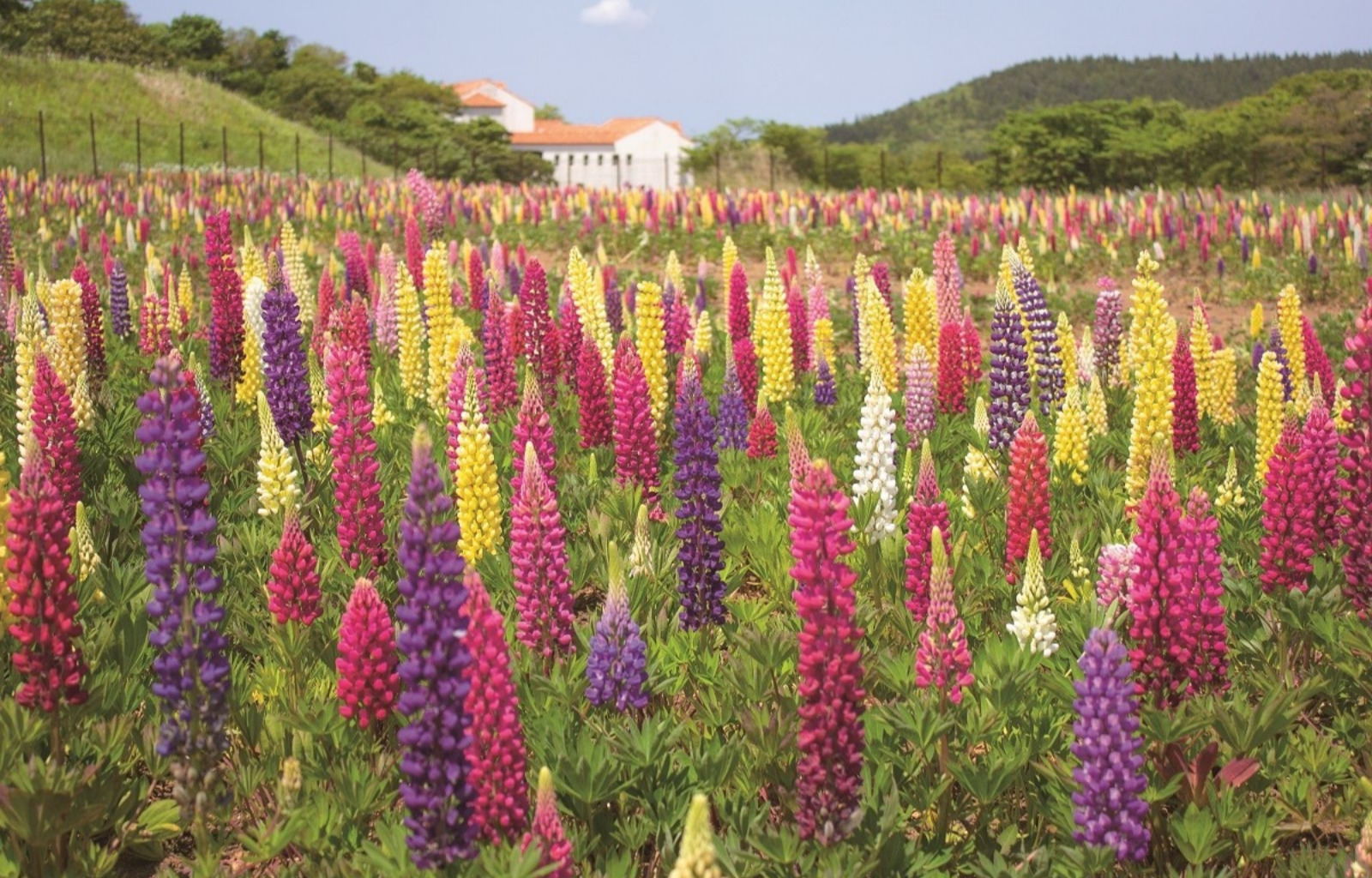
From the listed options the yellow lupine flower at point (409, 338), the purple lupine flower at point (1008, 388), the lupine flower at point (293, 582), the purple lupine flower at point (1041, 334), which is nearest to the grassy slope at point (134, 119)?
the yellow lupine flower at point (409, 338)

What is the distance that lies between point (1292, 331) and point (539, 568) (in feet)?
22.6

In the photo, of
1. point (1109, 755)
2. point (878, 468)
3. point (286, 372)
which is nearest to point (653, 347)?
point (286, 372)

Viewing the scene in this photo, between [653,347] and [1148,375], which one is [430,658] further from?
[653,347]

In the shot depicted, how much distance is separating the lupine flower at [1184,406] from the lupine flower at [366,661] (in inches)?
210

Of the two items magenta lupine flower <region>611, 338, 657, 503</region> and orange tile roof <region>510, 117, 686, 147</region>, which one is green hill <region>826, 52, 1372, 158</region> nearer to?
orange tile roof <region>510, 117, 686, 147</region>

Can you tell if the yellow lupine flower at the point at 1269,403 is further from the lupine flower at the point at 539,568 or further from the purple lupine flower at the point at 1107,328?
the lupine flower at the point at 539,568

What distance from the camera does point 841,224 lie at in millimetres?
20094

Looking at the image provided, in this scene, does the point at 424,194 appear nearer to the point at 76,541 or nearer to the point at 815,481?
the point at 76,541

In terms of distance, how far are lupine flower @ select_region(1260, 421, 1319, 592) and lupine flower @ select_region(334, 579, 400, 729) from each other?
352 cm

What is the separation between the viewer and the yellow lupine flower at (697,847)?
2.44 meters

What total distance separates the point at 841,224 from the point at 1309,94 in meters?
48.0

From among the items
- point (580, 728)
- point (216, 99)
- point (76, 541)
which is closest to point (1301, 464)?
point (580, 728)

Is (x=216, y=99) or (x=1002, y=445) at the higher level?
(x=216, y=99)

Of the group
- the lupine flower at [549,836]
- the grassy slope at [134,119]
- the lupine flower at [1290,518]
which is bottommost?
the lupine flower at [549,836]
